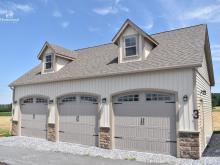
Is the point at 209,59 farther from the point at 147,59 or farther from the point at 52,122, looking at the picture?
the point at 52,122

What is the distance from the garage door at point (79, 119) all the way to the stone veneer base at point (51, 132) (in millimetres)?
486

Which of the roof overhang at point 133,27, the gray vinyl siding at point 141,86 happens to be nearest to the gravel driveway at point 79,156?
the gray vinyl siding at point 141,86

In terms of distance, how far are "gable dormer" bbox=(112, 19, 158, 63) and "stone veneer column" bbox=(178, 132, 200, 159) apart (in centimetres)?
467

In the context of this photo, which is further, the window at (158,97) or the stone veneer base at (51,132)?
the stone veneer base at (51,132)

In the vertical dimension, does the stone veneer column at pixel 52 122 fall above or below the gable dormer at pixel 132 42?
below

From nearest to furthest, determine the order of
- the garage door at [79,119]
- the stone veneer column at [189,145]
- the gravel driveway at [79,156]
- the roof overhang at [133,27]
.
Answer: the gravel driveway at [79,156], the stone veneer column at [189,145], the roof overhang at [133,27], the garage door at [79,119]

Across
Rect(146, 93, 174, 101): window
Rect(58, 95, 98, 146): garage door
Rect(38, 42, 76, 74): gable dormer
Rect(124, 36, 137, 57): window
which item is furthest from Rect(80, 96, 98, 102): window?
Rect(38, 42, 76, 74): gable dormer

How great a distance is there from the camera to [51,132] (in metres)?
15.1

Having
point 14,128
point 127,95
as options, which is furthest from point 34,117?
point 127,95

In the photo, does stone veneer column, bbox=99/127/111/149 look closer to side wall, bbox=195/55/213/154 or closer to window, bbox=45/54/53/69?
side wall, bbox=195/55/213/154

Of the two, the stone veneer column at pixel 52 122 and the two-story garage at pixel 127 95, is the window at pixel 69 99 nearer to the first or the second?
the two-story garage at pixel 127 95

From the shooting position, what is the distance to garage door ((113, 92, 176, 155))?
10633mm

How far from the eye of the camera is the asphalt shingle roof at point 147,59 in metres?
11.1

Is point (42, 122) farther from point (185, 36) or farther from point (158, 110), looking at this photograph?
point (185, 36)
